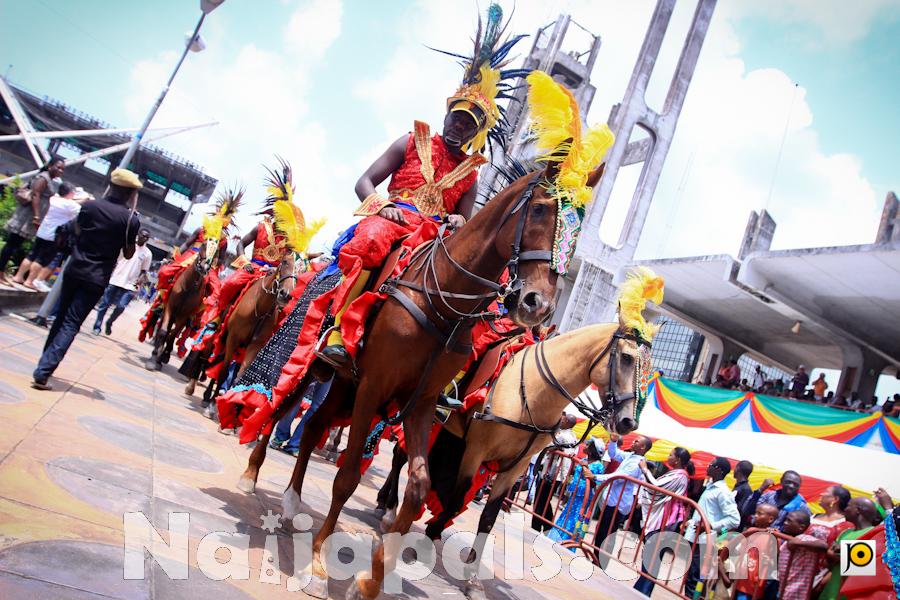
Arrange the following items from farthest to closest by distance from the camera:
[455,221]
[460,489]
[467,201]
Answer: [460,489] → [467,201] → [455,221]

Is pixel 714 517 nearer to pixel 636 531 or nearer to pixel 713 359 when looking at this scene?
pixel 636 531

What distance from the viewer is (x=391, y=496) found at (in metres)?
5.61

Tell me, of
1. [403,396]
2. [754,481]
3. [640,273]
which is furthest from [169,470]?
[754,481]

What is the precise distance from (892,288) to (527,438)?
513 inches

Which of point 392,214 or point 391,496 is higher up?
point 392,214

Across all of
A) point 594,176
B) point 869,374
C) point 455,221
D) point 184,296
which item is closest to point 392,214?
point 455,221

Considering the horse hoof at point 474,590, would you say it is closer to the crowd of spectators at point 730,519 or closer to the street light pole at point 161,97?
the crowd of spectators at point 730,519

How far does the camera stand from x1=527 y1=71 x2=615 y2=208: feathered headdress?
10.7ft

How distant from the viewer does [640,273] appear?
6062mm

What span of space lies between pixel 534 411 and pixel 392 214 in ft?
7.73

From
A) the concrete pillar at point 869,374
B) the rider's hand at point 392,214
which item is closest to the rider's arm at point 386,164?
the rider's hand at point 392,214
